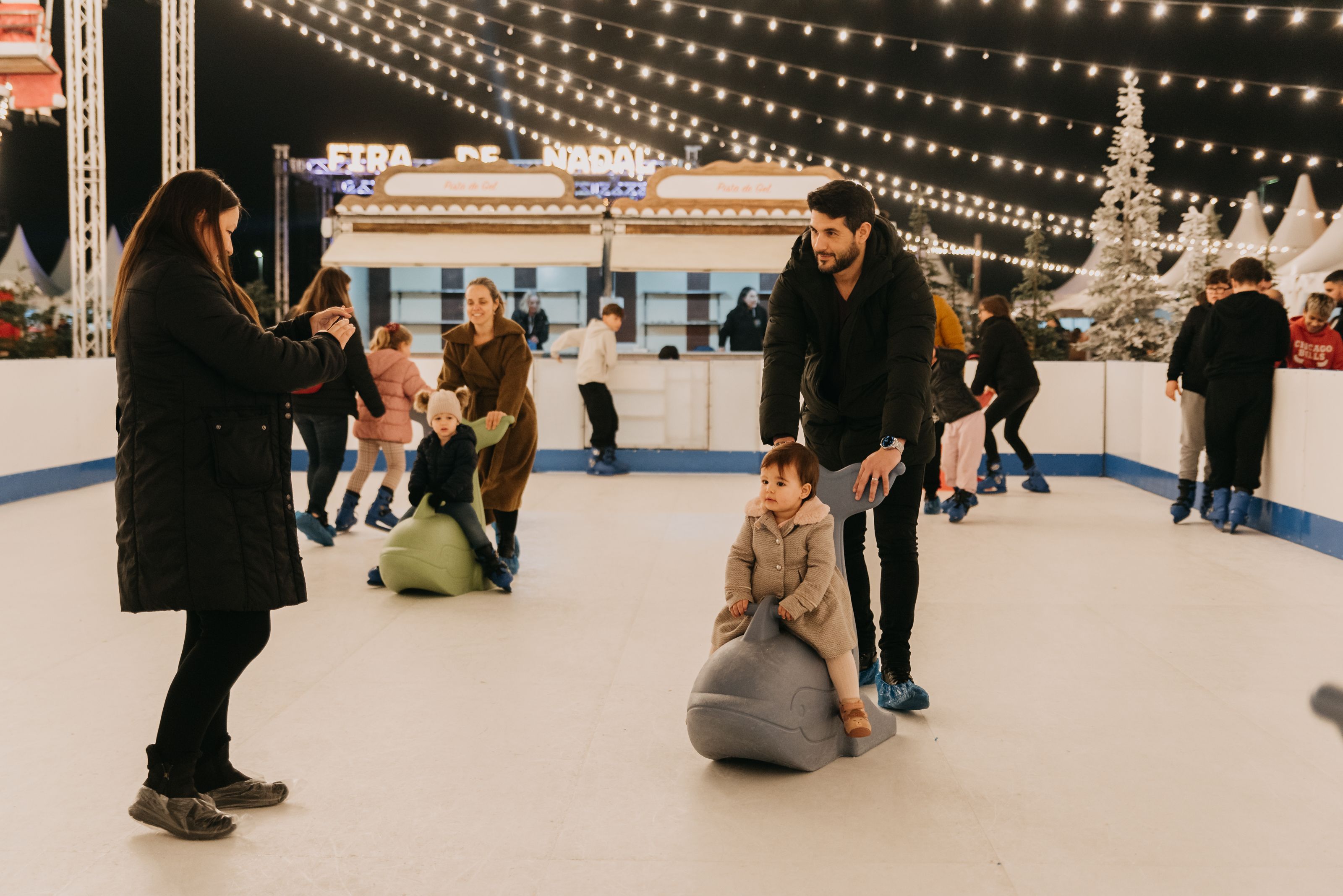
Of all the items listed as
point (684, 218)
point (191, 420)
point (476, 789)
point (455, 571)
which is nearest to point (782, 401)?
point (476, 789)

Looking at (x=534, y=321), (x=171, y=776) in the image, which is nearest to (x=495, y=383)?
(x=171, y=776)

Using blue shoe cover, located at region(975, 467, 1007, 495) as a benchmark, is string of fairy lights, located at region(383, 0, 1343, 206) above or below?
above

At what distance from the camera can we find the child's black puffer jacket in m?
5.34

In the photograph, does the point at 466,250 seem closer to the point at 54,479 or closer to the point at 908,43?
the point at 908,43

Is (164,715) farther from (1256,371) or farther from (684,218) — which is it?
(684,218)

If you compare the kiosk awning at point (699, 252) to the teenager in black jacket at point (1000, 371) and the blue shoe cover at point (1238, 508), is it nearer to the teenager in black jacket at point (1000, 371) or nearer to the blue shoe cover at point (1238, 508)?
the teenager in black jacket at point (1000, 371)

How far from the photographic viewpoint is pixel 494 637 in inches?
180

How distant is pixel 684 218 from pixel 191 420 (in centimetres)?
1185

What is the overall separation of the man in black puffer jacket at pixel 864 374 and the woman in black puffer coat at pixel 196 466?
55.7 inches

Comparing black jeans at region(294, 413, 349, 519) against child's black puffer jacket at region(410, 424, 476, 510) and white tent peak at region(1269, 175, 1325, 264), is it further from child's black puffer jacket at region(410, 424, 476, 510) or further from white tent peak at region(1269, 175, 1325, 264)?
white tent peak at region(1269, 175, 1325, 264)

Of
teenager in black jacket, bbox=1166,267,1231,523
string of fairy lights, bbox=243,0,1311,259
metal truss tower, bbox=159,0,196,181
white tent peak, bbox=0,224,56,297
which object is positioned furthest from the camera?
white tent peak, bbox=0,224,56,297

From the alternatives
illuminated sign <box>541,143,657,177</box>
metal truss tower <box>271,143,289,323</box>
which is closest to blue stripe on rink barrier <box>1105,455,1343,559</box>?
illuminated sign <box>541,143,657,177</box>

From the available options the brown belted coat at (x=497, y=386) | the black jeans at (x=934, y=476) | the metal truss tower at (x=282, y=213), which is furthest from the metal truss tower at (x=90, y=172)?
the metal truss tower at (x=282, y=213)

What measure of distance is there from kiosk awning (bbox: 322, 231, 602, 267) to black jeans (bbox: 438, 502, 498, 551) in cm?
858
